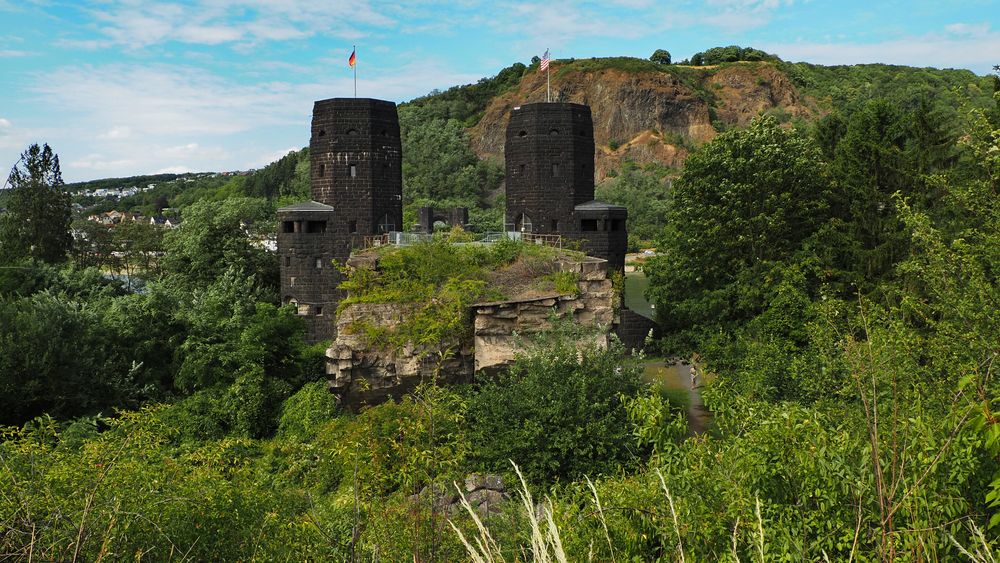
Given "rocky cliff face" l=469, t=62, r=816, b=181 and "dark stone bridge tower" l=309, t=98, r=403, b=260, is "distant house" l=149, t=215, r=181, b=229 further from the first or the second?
"rocky cliff face" l=469, t=62, r=816, b=181

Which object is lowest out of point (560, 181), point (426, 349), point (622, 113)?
point (426, 349)

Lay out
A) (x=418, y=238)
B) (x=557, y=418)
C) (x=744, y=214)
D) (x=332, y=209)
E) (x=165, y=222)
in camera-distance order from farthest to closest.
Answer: (x=165, y=222) → (x=332, y=209) → (x=418, y=238) → (x=744, y=214) → (x=557, y=418)

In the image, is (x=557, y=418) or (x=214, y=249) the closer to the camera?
(x=557, y=418)

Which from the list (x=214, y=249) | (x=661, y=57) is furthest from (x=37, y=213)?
(x=661, y=57)

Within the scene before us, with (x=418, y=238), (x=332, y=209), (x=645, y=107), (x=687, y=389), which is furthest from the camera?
(x=645, y=107)

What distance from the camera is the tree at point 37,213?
33.6m

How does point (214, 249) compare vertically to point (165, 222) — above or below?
below

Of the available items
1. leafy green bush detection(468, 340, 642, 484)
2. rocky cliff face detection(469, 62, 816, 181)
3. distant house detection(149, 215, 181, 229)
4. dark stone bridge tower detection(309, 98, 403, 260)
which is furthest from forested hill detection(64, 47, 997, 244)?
leafy green bush detection(468, 340, 642, 484)

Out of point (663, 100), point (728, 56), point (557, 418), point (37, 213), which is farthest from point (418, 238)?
point (728, 56)

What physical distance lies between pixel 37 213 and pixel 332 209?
17.5 meters

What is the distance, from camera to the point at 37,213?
34156 mm

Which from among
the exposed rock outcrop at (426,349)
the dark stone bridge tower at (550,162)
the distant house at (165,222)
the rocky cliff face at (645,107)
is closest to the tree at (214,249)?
the dark stone bridge tower at (550,162)

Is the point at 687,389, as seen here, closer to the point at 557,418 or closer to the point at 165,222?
the point at 557,418

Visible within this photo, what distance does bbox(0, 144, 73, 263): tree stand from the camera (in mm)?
33625
